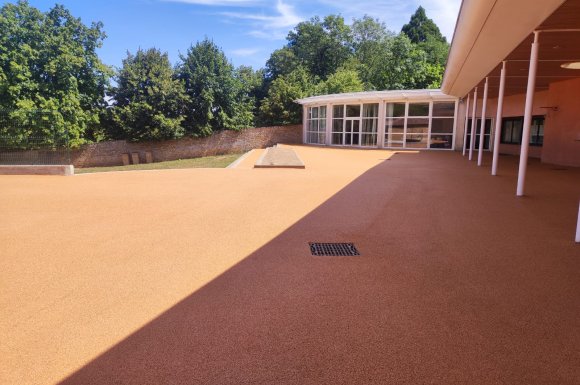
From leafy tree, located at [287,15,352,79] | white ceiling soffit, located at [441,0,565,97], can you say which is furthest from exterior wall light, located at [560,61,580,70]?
leafy tree, located at [287,15,352,79]

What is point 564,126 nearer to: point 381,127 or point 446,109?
point 446,109

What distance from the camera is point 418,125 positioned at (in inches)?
887

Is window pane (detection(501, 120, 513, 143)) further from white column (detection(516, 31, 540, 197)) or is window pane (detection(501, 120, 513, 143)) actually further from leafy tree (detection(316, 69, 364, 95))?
leafy tree (detection(316, 69, 364, 95))

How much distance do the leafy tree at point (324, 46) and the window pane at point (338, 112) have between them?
25.3 metres

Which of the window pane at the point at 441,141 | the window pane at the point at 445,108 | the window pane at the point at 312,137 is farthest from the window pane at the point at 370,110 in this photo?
the window pane at the point at 312,137

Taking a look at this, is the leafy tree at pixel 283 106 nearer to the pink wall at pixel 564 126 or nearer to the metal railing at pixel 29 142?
the pink wall at pixel 564 126

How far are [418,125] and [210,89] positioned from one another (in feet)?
49.9

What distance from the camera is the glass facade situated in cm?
2216

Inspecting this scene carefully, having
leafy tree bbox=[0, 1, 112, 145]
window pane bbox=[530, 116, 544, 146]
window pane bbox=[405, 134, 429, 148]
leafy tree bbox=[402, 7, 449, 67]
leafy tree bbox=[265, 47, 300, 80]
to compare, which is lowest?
window pane bbox=[405, 134, 429, 148]

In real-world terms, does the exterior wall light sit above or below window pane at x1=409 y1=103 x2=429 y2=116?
above

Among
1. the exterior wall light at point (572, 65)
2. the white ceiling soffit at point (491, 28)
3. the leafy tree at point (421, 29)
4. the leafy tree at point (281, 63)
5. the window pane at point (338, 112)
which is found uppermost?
the leafy tree at point (421, 29)

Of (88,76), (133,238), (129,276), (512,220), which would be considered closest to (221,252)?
(129,276)

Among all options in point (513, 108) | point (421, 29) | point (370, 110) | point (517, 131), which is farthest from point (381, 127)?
point (421, 29)

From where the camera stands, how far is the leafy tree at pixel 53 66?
79.2 ft
